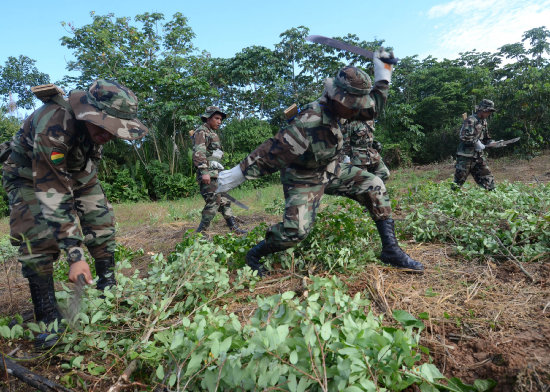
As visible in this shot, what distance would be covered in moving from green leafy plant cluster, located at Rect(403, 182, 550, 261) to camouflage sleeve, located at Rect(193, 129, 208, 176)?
312 centimetres

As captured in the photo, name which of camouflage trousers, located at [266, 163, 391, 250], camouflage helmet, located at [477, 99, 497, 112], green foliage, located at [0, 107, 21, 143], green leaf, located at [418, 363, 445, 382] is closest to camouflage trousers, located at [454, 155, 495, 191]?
camouflage helmet, located at [477, 99, 497, 112]

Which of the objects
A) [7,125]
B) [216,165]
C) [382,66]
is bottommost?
[216,165]

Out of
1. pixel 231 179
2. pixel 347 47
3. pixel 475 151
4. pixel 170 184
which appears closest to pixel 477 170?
pixel 475 151

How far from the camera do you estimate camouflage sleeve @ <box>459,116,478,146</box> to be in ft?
20.9

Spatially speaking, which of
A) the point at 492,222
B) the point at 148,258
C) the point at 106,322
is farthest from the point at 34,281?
the point at 492,222

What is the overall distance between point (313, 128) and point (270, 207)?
4.51 metres

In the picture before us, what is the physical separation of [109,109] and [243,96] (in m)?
15.0

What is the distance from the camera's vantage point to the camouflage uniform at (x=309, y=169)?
2648 millimetres

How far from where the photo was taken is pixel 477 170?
21.1 ft

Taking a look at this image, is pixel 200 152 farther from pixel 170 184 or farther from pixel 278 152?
pixel 170 184

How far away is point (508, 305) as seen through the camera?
224 cm

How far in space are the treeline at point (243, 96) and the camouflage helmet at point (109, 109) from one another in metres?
10.9

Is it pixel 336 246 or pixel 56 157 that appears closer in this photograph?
pixel 56 157

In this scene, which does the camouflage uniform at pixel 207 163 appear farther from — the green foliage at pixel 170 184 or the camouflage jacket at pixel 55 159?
the green foliage at pixel 170 184
